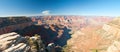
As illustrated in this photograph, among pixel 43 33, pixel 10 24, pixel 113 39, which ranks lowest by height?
pixel 113 39

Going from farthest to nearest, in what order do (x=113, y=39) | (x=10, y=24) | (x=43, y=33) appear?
(x=43, y=33), (x=113, y=39), (x=10, y=24)

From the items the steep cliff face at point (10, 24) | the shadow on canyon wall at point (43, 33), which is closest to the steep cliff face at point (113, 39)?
the shadow on canyon wall at point (43, 33)

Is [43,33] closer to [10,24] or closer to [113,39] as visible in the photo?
[10,24]

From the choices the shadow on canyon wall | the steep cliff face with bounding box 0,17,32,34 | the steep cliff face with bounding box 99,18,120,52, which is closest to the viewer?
the steep cliff face with bounding box 0,17,32,34

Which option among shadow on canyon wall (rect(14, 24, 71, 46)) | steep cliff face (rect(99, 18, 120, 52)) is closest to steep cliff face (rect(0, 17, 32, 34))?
shadow on canyon wall (rect(14, 24, 71, 46))

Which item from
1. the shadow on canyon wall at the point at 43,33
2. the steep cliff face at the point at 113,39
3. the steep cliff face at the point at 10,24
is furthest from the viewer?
the shadow on canyon wall at the point at 43,33

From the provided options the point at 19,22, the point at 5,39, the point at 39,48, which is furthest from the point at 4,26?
the point at 5,39

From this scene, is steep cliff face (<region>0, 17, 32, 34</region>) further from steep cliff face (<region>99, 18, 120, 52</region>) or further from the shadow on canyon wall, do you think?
steep cliff face (<region>99, 18, 120, 52</region>)

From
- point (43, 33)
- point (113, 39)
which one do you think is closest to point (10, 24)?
point (43, 33)

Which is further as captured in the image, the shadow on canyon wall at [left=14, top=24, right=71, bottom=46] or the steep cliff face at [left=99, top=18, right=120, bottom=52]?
the shadow on canyon wall at [left=14, top=24, right=71, bottom=46]

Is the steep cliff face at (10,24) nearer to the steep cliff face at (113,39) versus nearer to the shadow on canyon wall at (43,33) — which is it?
the shadow on canyon wall at (43,33)

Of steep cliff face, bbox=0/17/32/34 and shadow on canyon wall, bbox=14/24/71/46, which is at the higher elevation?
steep cliff face, bbox=0/17/32/34
